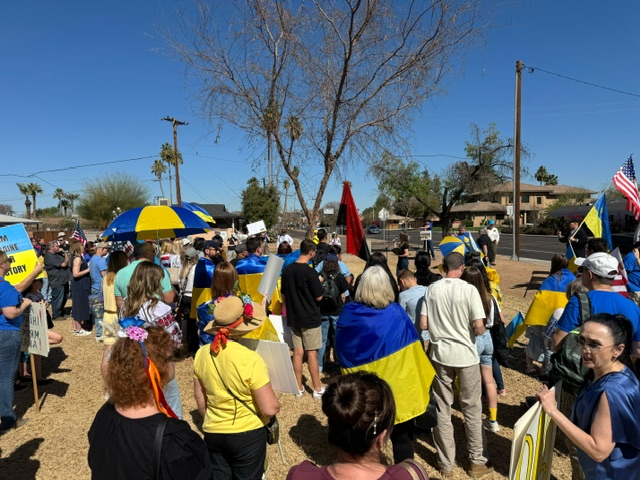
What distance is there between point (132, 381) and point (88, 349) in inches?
256

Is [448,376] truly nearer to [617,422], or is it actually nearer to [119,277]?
[617,422]

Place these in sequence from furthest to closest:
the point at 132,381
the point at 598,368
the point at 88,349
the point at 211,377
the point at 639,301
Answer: the point at 88,349, the point at 639,301, the point at 211,377, the point at 598,368, the point at 132,381

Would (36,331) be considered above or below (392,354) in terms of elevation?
below

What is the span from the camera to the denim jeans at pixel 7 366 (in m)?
3.93

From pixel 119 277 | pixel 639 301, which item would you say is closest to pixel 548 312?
pixel 639 301

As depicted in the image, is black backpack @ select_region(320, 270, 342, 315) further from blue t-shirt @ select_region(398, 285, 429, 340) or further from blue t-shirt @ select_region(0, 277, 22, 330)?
blue t-shirt @ select_region(0, 277, 22, 330)

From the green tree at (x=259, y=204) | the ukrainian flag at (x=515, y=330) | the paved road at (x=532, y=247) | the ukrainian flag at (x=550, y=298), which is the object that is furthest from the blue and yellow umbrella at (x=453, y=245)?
the green tree at (x=259, y=204)

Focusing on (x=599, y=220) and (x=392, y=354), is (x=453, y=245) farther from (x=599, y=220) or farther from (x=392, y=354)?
(x=392, y=354)

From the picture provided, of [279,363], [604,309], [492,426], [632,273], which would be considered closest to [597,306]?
[604,309]

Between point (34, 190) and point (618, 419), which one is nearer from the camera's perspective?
point (618, 419)

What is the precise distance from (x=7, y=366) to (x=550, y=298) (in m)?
5.72

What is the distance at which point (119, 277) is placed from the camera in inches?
181

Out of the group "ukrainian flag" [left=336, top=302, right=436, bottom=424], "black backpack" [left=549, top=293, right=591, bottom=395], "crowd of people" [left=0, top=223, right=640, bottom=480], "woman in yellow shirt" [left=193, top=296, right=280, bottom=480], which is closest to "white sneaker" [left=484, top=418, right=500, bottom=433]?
"crowd of people" [left=0, top=223, right=640, bottom=480]

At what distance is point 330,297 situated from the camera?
199 inches
